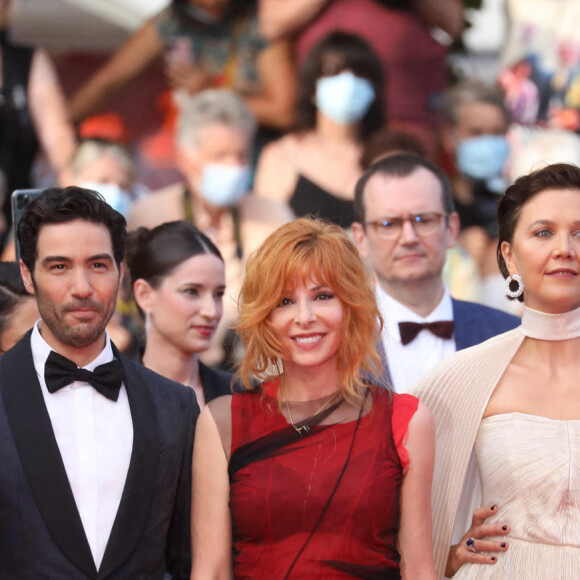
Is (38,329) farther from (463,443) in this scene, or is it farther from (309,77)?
(309,77)

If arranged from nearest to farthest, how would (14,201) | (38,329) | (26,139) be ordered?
(38,329)
(14,201)
(26,139)

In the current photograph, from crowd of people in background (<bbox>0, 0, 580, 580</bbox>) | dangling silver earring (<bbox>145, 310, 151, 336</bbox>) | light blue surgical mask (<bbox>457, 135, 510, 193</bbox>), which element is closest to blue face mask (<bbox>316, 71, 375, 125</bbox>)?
light blue surgical mask (<bbox>457, 135, 510, 193</bbox>)

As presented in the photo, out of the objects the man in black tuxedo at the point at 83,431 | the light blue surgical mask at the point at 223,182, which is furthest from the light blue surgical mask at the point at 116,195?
the man in black tuxedo at the point at 83,431

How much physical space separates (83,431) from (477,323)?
68.3 inches

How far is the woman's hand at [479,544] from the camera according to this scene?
8.89 feet

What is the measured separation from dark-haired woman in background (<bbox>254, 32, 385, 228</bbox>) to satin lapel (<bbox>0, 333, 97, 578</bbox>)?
2629mm

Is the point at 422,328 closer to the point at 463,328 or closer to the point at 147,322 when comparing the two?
the point at 463,328

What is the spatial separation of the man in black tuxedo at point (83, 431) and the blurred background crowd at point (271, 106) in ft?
6.16

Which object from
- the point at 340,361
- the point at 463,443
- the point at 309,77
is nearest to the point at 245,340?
the point at 340,361

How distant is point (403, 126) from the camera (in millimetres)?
5250

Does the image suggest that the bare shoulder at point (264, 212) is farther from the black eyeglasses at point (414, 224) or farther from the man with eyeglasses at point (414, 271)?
the black eyeglasses at point (414, 224)

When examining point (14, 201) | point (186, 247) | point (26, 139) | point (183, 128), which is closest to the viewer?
point (14, 201)

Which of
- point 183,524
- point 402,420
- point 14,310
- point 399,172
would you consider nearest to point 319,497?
point 402,420

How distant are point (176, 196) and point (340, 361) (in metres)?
2.44
